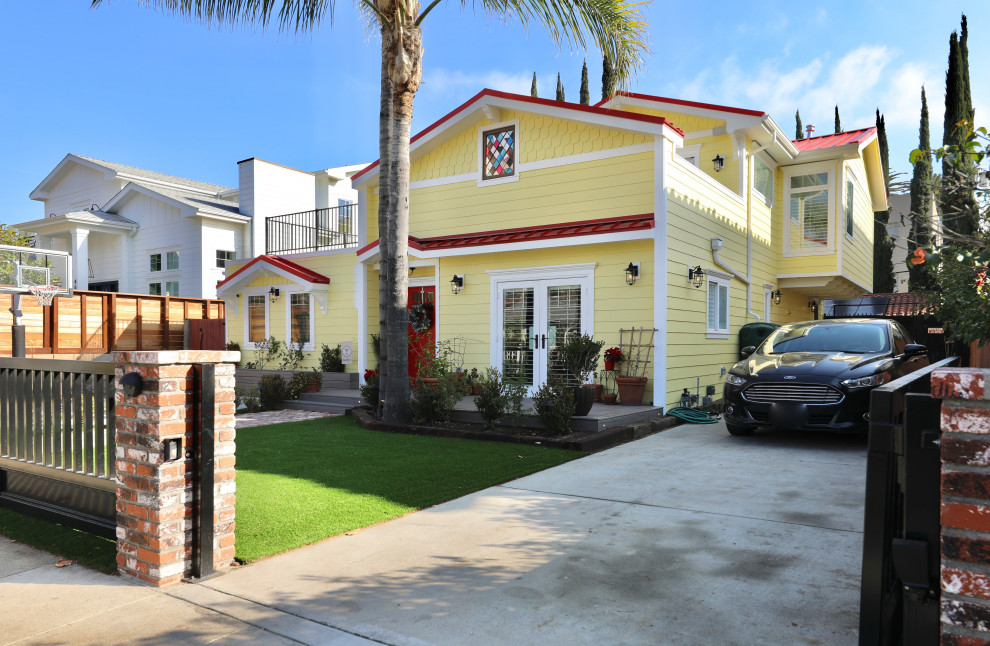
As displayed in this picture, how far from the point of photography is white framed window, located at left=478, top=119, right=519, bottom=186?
473 inches

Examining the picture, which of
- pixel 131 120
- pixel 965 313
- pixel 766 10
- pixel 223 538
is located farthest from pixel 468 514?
pixel 131 120

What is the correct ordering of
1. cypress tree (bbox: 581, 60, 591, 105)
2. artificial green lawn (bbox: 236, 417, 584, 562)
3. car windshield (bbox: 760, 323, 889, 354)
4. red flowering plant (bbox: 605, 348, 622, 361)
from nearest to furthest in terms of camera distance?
1. artificial green lawn (bbox: 236, 417, 584, 562)
2. car windshield (bbox: 760, 323, 889, 354)
3. red flowering plant (bbox: 605, 348, 622, 361)
4. cypress tree (bbox: 581, 60, 591, 105)

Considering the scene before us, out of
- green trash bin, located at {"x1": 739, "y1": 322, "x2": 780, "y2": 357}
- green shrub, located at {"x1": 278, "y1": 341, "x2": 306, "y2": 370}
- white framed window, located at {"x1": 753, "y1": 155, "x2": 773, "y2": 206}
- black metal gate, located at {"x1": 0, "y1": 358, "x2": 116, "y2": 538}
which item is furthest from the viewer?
green shrub, located at {"x1": 278, "y1": 341, "x2": 306, "y2": 370}

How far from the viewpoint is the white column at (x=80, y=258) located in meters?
20.5

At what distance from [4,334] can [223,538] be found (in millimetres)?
9252

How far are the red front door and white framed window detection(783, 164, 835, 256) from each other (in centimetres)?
909

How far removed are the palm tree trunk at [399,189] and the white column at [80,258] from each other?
16.4 metres

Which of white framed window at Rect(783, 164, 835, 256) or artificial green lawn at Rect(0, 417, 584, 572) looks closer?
artificial green lawn at Rect(0, 417, 584, 572)

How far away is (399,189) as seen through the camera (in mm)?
9109

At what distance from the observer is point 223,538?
3.61 m

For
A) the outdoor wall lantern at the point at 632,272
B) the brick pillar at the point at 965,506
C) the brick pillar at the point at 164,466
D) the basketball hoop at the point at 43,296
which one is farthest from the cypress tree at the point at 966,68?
the basketball hoop at the point at 43,296

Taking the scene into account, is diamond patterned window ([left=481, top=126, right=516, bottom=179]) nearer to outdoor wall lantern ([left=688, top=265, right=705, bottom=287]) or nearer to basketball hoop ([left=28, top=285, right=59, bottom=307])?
outdoor wall lantern ([left=688, top=265, right=705, bottom=287])

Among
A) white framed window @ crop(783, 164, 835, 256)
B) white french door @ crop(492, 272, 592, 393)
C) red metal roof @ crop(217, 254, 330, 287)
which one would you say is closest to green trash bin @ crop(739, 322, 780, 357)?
white framed window @ crop(783, 164, 835, 256)

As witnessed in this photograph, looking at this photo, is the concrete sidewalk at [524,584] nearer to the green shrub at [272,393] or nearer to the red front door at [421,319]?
the red front door at [421,319]
